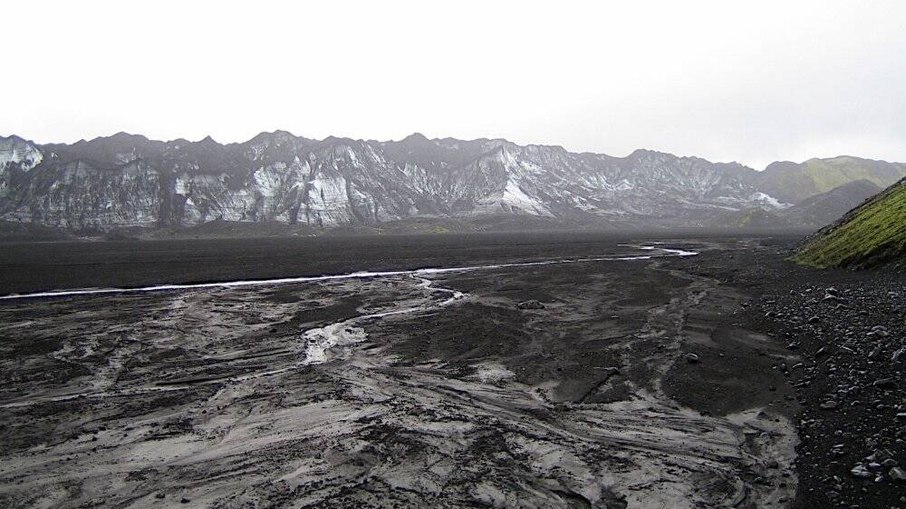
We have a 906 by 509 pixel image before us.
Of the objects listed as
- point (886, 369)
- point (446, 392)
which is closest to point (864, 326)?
point (886, 369)

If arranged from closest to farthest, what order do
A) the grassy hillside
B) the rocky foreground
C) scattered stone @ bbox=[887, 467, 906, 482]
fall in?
1. scattered stone @ bbox=[887, 467, 906, 482]
2. the rocky foreground
3. the grassy hillside

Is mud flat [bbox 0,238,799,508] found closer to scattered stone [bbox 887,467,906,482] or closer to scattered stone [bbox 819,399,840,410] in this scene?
scattered stone [bbox 819,399,840,410]

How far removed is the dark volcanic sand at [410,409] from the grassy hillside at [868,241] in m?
17.9

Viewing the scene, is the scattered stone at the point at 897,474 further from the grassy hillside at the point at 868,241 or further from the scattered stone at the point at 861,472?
the grassy hillside at the point at 868,241

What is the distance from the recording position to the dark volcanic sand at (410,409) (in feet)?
39.0

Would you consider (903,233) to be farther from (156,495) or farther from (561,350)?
(156,495)

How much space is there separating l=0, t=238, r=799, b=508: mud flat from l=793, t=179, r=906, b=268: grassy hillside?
2112cm

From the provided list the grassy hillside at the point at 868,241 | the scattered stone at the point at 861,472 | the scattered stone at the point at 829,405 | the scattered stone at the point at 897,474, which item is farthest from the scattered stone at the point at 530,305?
the grassy hillside at the point at 868,241

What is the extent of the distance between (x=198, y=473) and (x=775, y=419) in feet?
56.0

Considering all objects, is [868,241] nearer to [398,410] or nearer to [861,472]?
[861,472]

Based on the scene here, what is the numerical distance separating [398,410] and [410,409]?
428mm

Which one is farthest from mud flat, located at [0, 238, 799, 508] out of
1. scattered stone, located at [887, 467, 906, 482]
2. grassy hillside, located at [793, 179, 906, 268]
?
grassy hillside, located at [793, 179, 906, 268]

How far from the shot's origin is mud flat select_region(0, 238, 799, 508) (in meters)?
11.9

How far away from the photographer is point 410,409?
17.4m
